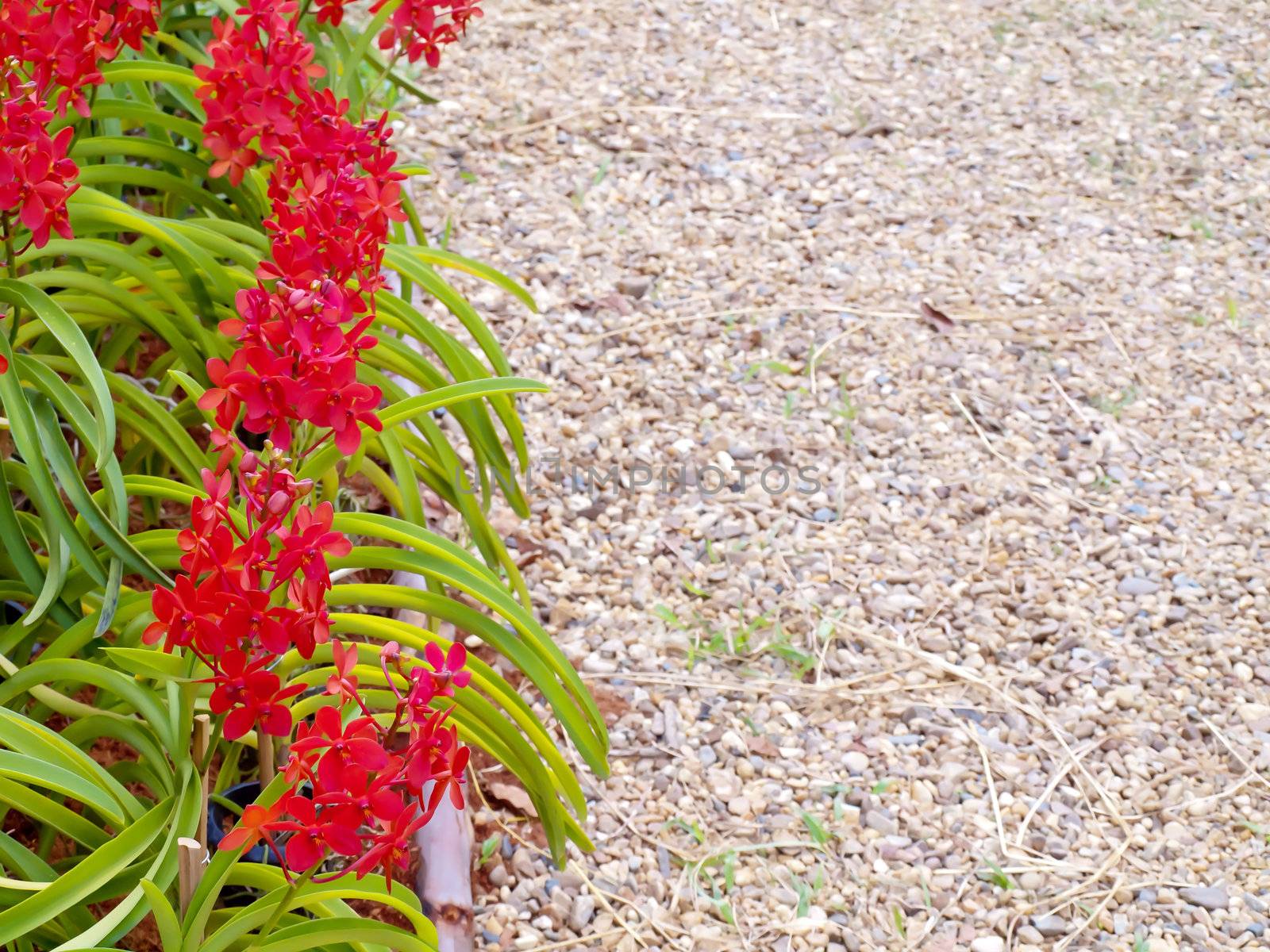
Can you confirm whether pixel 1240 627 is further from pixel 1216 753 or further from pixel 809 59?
pixel 809 59

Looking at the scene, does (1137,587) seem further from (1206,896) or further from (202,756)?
(202,756)

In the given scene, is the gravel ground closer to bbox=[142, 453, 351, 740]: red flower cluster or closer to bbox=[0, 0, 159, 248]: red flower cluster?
bbox=[142, 453, 351, 740]: red flower cluster

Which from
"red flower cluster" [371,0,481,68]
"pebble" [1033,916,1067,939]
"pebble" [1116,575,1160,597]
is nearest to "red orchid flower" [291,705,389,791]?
"red flower cluster" [371,0,481,68]

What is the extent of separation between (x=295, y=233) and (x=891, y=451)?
5.04 ft

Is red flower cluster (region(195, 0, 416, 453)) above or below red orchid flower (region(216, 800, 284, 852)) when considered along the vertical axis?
above

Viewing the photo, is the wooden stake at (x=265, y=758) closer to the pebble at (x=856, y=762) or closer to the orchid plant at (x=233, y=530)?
the orchid plant at (x=233, y=530)

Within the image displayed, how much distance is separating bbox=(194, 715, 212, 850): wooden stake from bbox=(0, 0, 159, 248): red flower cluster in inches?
19.0

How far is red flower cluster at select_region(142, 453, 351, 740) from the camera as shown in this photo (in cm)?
93

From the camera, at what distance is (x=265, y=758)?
130cm

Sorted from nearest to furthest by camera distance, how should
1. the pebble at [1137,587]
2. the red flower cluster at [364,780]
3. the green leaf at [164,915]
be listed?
the red flower cluster at [364,780] < the green leaf at [164,915] < the pebble at [1137,587]

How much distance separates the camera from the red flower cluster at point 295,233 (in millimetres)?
1056

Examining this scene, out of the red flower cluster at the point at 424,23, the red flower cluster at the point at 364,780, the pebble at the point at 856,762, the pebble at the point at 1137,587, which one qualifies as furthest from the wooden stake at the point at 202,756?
the pebble at the point at 1137,587

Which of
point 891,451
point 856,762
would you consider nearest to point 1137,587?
point 891,451

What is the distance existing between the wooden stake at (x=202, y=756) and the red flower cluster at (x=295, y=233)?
29 centimetres
